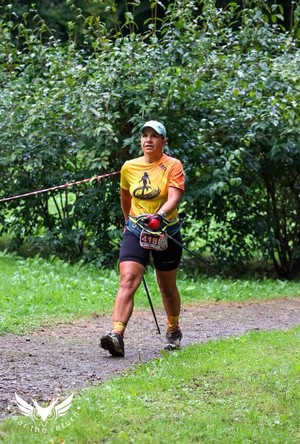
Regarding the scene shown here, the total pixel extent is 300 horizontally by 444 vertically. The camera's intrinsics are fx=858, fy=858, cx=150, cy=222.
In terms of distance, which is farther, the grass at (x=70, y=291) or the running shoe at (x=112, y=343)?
the grass at (x=70, y=291)

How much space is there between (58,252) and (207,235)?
237cm

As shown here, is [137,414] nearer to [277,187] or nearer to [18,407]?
[18,407]

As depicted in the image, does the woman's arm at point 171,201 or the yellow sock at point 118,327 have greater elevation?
the woman's arm at point 171,201

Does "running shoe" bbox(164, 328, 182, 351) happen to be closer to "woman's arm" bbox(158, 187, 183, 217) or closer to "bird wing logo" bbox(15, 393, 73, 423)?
"woman's arm" bbox(158, 187, 183, 217)

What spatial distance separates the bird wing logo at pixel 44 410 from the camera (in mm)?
4845

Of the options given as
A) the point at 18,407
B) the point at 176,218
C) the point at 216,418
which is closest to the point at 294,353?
the point at 176,218

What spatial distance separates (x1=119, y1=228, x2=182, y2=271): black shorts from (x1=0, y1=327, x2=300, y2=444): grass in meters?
0.78

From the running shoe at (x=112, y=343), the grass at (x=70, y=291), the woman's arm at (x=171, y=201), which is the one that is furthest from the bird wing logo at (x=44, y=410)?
the grass at (x=70, y=291)

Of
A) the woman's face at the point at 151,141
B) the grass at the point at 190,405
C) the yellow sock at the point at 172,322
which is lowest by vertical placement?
the yellow sock at the point at 172,322

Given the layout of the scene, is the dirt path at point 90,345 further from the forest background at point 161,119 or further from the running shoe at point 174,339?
the forest background at point 161,119

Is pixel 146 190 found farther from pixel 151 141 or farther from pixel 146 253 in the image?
pixel 146 253

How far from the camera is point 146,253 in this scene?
7.05 metres

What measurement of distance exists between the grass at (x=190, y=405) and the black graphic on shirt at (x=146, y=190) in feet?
4.28

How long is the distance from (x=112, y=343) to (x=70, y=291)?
136 inches
